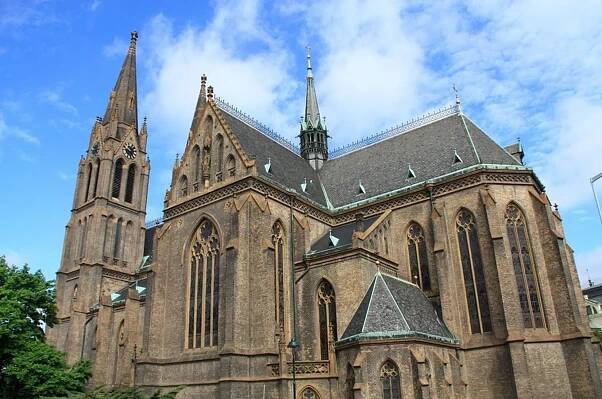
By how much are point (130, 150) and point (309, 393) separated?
134ft

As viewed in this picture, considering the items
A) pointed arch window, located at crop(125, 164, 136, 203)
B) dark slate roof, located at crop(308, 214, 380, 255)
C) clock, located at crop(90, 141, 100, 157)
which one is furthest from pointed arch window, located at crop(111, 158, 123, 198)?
dark slate roof, located at crop(308, 214, 380, 255)

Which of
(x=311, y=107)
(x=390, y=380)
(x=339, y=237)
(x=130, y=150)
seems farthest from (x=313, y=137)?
(x=390, y=380)

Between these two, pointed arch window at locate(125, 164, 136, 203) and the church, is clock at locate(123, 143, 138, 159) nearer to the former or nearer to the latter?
pointed arch window at locate(125, 164, 136, 203)

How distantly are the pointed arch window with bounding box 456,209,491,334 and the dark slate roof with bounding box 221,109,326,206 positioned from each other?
11.5 m

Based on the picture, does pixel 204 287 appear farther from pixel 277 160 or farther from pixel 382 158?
pixel 382 158

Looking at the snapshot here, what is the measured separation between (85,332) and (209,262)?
21.7 meters

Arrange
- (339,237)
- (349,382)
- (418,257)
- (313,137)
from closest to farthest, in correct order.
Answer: (349,382)
(339,237)
(418,257)
(313,137)

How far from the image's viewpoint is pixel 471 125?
39.5m

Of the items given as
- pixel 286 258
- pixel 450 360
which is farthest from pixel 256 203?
pixel 450 360

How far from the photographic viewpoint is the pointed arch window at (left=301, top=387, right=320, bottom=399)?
27.2 metres

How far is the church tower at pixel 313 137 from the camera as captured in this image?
48.6 meters

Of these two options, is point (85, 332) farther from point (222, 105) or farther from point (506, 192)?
point (506, 192)

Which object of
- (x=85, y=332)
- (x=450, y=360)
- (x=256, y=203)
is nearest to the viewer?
(x=450, y=360)

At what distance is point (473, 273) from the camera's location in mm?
32344
